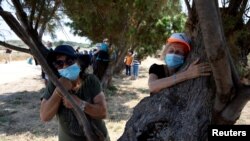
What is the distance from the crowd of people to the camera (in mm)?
2764

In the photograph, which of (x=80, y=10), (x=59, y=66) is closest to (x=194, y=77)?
(x=59, y=66)

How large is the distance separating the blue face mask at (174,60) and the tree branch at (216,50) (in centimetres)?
38

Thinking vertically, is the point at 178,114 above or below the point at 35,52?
below

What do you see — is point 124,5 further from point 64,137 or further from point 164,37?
point 64,137

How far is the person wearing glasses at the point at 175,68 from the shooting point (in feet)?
8.73

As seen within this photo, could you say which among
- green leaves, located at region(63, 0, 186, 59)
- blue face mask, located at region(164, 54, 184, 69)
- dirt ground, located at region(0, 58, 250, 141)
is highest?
green leaves, located at region(63, 0, 186, 59)

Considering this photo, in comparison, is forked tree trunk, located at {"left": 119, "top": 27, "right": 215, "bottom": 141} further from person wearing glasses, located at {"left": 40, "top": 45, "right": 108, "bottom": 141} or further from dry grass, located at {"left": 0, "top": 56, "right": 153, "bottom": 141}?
dry grass, located at {"left": 0, "top": 56, "right": 153, "bottom": 141}

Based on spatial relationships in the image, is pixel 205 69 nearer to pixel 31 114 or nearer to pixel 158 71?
pixel 158 71

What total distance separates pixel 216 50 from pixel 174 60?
54 centimetres

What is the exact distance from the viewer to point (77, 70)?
292 centimetres

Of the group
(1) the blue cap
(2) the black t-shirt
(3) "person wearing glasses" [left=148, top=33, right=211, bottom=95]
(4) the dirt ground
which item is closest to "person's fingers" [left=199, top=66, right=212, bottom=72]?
(3) "person wearing glasses" [left=148, top=33, right=211, bottom=95]

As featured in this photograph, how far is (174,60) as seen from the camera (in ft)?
9.15

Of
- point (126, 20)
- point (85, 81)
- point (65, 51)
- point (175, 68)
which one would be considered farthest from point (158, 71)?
point (126, 20)

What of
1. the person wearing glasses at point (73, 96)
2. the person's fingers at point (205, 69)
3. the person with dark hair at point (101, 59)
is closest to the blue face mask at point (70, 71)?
the person wearing glasses at point (73, 96)
